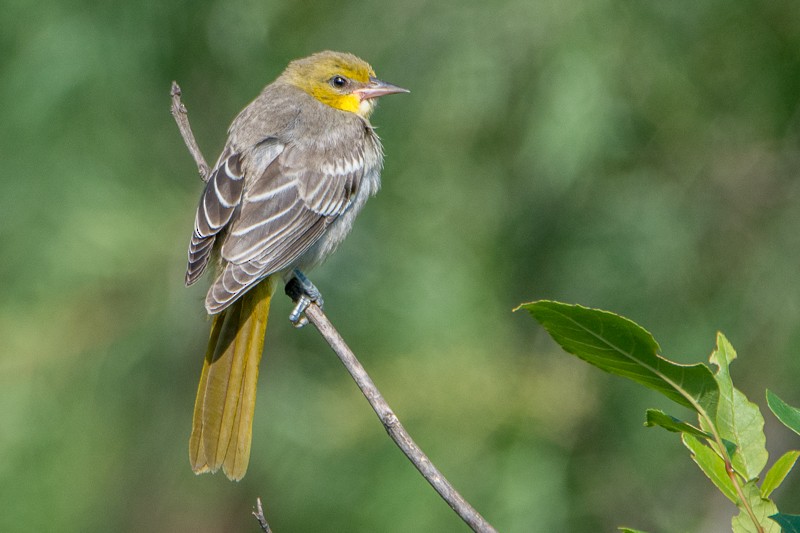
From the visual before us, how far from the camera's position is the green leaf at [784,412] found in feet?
4.19

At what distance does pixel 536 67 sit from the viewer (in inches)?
164

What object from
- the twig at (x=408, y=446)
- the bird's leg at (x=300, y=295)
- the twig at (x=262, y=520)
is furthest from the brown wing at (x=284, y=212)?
the twig at (x=262, y=520)

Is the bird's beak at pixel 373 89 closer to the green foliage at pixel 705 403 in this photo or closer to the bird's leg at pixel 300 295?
the bird's leg at pixel 300 295

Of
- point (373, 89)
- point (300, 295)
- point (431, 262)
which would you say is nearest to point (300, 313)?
point (300, 295)

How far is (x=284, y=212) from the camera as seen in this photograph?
3.58 m

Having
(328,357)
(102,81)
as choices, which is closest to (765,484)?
(328,357)

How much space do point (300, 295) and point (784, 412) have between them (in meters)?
2.36

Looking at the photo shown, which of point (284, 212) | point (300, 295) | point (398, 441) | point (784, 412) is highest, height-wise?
point (784, 412)

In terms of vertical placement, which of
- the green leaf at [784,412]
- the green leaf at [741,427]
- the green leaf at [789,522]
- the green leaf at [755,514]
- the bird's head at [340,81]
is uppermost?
the green leaf at [784,412]

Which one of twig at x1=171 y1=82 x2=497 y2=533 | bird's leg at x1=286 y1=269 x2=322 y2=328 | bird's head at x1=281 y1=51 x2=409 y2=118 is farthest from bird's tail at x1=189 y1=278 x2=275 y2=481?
bird's head at x1=281 y1=51 x2=409 y2=118

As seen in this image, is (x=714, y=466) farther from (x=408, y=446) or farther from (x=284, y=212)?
(x=284, y=212)

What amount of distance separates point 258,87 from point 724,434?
3.74m

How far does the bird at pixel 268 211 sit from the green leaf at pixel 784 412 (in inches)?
79.3

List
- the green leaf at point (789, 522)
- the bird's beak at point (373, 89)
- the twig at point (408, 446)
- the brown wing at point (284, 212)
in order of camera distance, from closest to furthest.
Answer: the green leaf at point (789, 522)
the twig at point (408, 446)
the brown wing at point (284, 212)
the bird's beak at point (373, 89)
